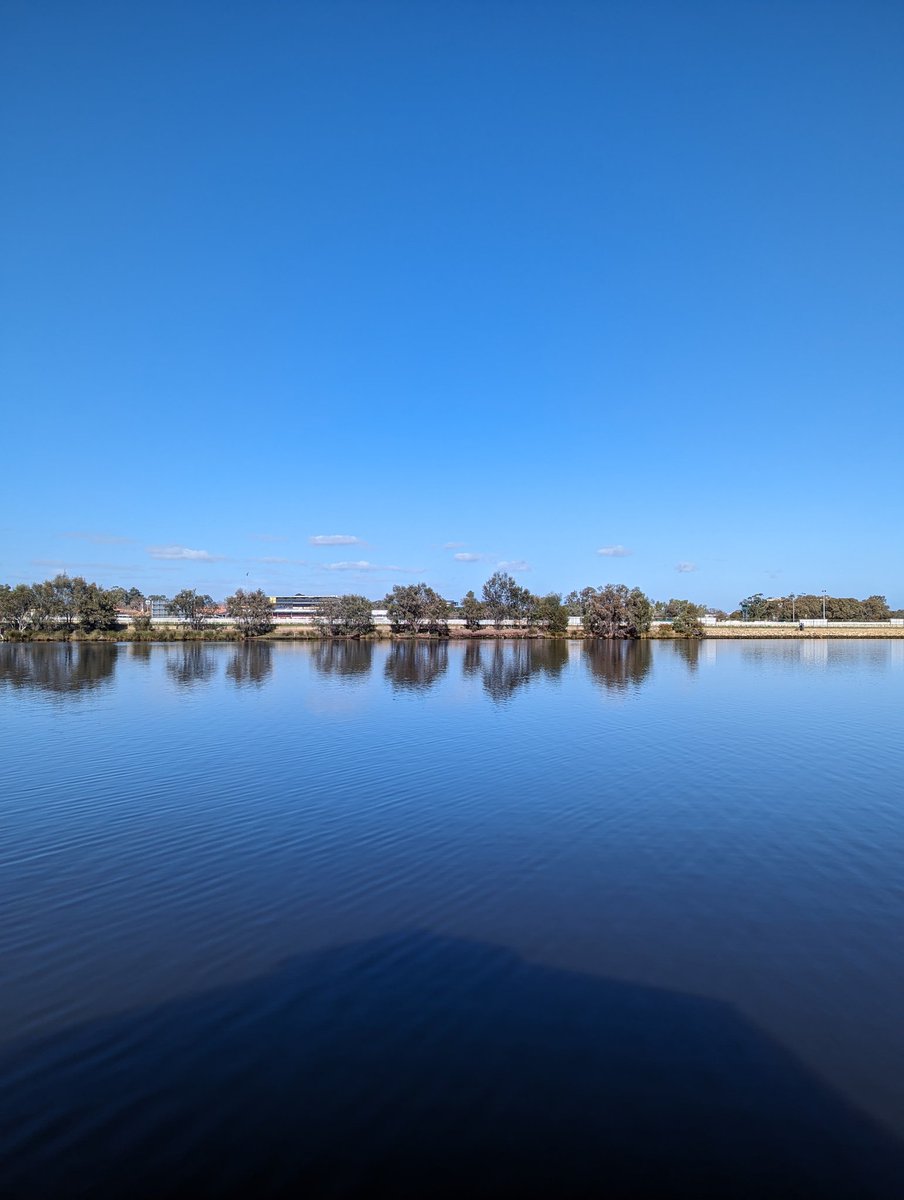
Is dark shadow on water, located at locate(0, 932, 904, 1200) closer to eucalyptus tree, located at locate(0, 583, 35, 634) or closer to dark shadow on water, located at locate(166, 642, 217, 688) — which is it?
dark shadow on water, located at locate(166, 642, 217, 688)

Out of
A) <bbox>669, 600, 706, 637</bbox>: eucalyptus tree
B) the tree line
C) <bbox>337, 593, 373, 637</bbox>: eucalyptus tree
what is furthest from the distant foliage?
<bbox>337, 593, 373, 637</bbox>: eucalyptus tree

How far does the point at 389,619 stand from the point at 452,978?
134013 millimetres

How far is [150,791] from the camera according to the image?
17328 mm

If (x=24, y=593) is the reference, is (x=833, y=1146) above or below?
below

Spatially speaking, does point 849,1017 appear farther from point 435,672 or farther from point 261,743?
point 435,672

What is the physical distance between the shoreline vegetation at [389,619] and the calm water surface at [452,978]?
10717 centimetres

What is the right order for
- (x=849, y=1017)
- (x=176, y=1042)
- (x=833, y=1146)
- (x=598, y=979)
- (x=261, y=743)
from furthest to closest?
(x=261, y=743)
(x=598, y=979)
(x=849, y=1017)
(x=176, y=1042)
(x=833, y=1146)

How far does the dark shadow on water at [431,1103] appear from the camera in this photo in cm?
528

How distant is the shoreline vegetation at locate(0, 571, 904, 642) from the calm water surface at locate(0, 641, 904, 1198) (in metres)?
107

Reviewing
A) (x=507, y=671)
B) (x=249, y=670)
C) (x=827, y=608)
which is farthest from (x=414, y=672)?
(x=827, y=608)

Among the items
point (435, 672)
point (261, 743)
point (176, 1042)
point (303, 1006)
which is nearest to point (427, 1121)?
point (303, 1006)

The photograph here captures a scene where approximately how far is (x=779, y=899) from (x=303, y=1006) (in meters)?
7.51

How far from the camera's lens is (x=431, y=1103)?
19.8 ft

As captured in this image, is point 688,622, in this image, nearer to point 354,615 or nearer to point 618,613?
point 618,613
